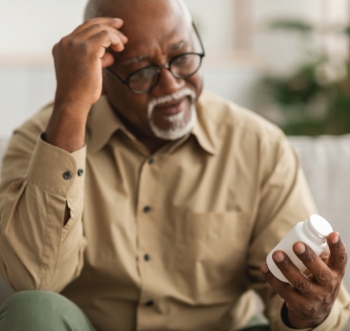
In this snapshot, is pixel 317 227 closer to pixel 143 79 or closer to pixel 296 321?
pixel 296 321

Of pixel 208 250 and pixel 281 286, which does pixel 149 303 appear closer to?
pixel 208 250

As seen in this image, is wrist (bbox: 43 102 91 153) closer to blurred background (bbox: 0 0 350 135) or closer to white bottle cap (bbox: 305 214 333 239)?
white bottle cap (bbox: 305 214 333 239)

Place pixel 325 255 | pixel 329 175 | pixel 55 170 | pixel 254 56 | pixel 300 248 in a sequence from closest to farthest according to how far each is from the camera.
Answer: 1. pixel 300 248
2. pixel 325 255
3. pixel 55 170
4. pixel 329 175
5. pixel 254 56

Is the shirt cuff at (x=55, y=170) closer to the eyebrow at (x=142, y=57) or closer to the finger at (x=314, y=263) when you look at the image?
the eyebrow at (x=142, y=57)

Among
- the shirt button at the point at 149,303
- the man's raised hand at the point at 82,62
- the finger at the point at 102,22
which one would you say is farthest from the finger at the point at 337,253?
the finger at the point at 102,22

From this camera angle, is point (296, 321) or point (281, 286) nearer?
point (281, 286)

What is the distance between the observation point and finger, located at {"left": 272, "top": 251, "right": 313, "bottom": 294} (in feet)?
3.79

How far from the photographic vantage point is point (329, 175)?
1792 millimetres

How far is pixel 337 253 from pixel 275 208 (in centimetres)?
41

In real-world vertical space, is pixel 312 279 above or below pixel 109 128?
below

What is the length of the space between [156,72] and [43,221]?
1.45ft

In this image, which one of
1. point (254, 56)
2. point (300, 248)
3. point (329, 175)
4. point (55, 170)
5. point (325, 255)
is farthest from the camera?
point (254, 56)

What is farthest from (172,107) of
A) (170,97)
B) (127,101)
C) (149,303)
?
(149,303)

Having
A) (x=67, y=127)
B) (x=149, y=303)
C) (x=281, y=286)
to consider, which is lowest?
(x=149, y=303)
